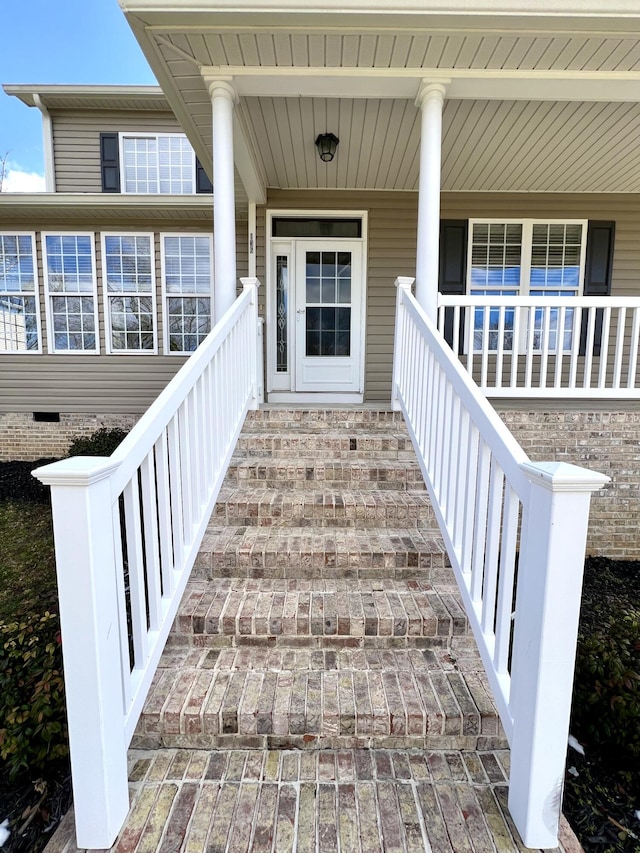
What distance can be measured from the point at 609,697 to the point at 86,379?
624cm

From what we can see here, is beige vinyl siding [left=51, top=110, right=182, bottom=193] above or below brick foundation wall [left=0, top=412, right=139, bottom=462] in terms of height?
above

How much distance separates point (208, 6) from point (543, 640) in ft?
11.3

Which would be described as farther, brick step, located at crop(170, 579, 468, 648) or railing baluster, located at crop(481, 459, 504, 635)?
brick step, located at crop(170, 579, 468, 648)

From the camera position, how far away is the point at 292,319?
549 centimetres

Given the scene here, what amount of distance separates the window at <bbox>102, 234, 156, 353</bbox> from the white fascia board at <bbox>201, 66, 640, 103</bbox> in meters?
3.28

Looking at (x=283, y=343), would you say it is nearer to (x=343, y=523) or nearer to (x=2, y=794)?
(x=343, y=523)

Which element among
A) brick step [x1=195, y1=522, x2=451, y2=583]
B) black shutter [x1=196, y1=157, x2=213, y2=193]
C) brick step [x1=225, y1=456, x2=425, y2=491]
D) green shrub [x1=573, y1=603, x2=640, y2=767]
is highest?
black shutter [x1=196, y1=157, x2=213, y2=193]

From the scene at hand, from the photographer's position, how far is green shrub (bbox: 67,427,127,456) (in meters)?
5.31

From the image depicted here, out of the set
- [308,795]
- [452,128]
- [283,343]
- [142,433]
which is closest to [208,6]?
[452,128]

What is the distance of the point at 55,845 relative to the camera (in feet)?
4.37

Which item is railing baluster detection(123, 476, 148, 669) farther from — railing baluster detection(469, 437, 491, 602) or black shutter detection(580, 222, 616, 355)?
black shutter detection(580, 222, 616, 355)

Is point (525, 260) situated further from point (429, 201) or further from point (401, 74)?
point (401, 74)

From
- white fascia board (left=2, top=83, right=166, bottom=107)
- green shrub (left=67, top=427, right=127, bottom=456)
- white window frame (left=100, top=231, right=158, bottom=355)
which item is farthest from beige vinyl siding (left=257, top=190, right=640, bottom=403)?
white fascia board (left=2, top=83, right=166, bottom=107)

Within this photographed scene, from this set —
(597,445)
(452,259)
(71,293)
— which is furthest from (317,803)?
(71,293)
